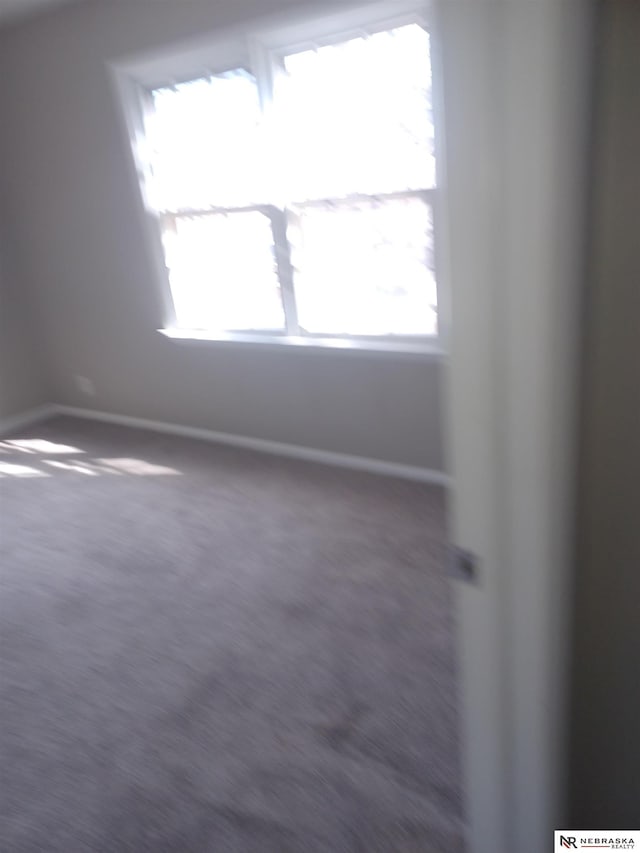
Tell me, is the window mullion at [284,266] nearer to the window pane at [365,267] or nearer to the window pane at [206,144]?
the window pane at [365,267]

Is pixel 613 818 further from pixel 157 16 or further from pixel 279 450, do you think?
pixel 157 16

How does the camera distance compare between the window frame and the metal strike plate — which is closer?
the metal strike plate

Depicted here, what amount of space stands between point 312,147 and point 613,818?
2855mm

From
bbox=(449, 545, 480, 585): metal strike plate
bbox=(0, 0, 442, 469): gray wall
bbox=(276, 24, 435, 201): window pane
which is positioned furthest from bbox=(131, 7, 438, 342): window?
bbox=(449, 545, 480, 585): metal strike plate

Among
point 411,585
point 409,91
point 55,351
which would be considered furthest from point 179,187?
point 411,585

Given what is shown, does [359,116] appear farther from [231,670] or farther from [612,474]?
[612,474]

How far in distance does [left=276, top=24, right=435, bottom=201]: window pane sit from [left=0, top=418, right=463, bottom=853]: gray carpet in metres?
1.49

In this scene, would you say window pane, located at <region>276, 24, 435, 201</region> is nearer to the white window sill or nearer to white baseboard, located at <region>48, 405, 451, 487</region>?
the white window sill

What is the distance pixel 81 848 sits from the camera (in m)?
1.48

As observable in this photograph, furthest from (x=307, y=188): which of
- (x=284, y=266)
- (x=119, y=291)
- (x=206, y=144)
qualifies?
(x=119, y=291)

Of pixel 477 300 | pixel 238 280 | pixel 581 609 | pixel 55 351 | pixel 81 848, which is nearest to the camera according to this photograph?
pixel 477 300

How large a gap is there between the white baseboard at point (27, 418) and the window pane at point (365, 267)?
2.51 meters

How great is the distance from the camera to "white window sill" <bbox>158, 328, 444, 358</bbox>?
9.66 feet

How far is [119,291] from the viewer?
4.03m
